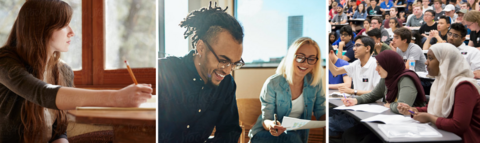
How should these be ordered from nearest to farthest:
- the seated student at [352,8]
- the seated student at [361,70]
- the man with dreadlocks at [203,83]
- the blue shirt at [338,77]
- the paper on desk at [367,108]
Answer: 1. the man with dreadlocks at [203,83]
2. the paper on desk at [367,108]
3. the seated student at [361,70]
4. the blue shirt at [338,77]
5. the seated student at [352,8]

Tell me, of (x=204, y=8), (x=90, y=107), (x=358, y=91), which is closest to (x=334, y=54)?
(x=358, y=91)

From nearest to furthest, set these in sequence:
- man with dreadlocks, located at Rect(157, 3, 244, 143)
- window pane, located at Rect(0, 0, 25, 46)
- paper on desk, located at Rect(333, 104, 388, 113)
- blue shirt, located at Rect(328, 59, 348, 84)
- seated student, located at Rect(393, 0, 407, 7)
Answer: man with dreadlocks, located at Rect(157, 3, 244, 143) < window pane, located at Rect(0, 0, 25, 46) < paper on desk, located at Rect(333, 104, 388, 113) < blue shirt, located at Rect(328, 59, 348, 84) < seated student, located at Rect(393, 0, 407, 7)

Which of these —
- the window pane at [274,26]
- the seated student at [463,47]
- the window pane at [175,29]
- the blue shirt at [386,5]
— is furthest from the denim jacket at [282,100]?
the blue shirt at [386,5]

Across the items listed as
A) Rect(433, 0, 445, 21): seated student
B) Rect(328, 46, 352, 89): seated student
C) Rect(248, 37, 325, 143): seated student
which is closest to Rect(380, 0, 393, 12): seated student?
Rect(433, 0, 445, 21): seated student

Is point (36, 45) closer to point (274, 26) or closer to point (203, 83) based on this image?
point (203, 83)

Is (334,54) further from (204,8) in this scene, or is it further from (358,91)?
(204,8)

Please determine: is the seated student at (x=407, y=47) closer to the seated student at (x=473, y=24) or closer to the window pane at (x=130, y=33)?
the seated student at (x=473, y=24)

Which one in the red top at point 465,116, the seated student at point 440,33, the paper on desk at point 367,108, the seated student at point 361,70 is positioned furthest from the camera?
the seated student at point 361,70

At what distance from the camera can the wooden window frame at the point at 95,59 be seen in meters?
1.56

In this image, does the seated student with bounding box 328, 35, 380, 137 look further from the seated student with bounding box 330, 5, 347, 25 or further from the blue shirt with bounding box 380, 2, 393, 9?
the blue shirt with bounding box 380, 2, 393, 9

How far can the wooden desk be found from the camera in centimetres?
151

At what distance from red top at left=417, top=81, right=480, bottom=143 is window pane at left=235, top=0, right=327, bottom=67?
735 millimetres

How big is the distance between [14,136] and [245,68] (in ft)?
4.54

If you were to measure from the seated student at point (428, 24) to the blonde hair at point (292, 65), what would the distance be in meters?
0.98
